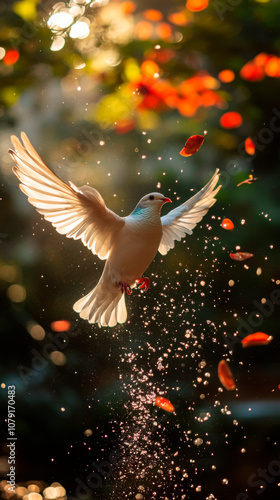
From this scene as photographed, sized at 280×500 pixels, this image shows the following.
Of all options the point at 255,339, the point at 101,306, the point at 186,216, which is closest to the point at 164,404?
the point at 255,339

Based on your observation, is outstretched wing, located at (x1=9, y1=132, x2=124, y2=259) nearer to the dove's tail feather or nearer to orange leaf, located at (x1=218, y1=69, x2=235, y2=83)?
the dove's tail feather

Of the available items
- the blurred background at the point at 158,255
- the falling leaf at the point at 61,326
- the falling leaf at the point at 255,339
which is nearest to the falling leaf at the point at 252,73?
the blurred background at the point at 158,255

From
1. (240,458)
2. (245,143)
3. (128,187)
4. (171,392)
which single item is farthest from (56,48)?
(240,458)

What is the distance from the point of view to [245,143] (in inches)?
66.6

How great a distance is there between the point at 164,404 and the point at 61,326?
38 cm

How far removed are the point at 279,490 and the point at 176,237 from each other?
0.72 meters

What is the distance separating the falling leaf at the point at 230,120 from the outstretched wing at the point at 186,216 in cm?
61

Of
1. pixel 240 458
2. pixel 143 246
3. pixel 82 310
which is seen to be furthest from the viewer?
pixel 240 458

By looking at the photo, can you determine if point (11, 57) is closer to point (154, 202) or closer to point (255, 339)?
point (154, 202)

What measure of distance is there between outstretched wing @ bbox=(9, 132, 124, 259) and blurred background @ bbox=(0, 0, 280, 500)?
1.51ft

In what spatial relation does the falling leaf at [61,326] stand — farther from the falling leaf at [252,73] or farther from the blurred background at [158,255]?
the falling leaf at [252,73]

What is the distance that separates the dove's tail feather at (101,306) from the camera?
112cm

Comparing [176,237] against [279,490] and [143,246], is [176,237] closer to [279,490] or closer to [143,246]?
[143,246]

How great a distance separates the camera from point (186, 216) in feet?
3.90
